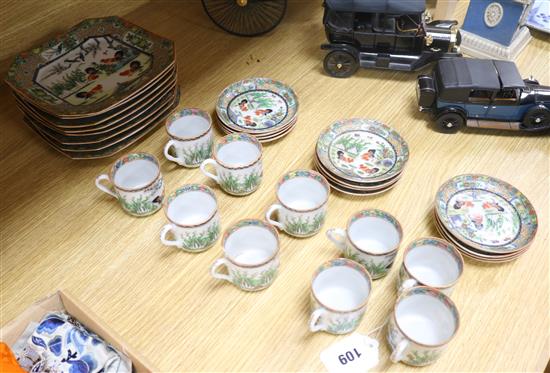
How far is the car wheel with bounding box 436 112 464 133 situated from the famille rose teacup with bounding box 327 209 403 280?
0.32 m

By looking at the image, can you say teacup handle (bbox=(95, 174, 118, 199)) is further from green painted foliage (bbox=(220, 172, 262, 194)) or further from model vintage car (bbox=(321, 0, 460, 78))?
model vintage car (bbox=(321, 0, 460, 78))

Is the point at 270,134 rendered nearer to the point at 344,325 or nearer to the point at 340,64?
the point at 340,64

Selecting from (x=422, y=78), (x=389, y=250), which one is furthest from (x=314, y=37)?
(x=389, y=250)

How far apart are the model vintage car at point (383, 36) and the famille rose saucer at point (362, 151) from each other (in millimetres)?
207

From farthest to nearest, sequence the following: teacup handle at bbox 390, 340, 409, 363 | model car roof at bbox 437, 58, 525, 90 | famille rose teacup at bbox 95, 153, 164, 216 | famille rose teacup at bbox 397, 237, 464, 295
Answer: model car roof at bbox 437, 58, 525, 90, famille rose teacup at bbox 95, 153, 164, 216, famille rose teacup at bbox 397, 237, 464, 295, teacup handle at bbox 390, 340, 409, 363

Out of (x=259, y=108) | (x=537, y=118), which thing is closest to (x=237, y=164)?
(x=259, y=108)

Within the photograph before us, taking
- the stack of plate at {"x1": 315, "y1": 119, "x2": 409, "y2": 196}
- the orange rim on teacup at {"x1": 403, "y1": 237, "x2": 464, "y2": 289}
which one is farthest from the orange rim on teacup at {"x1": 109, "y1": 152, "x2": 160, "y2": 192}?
the orange rim on teacup at {"x1": 403, "y1": 237, "x2": 464, "y2": 289}

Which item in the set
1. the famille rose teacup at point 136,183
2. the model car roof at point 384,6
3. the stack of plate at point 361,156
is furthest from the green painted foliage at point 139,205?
the model car roof at point 384,6

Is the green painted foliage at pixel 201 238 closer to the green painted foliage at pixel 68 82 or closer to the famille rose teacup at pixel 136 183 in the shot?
the famille rose teacup at pixel 136 183

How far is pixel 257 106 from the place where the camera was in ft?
3.67

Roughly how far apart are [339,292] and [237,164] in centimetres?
34

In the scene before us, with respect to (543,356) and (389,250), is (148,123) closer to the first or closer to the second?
(389,250)

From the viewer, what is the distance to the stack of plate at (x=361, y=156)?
97 cm

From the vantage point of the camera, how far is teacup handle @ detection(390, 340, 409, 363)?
715mm
